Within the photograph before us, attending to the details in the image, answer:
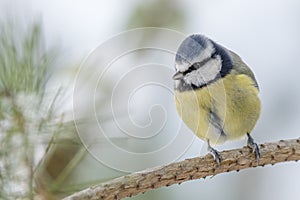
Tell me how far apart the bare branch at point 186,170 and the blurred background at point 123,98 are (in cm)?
3

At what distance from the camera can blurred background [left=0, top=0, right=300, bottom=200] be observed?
50cm

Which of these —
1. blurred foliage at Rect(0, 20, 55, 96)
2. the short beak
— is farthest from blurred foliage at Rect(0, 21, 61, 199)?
the short beak

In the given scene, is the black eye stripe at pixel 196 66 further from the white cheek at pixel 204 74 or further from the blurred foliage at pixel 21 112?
the blurred foliage at pixel 21 112

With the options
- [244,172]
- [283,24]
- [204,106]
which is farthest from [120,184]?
[283,24]

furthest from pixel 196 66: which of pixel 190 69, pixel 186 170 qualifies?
pixel 186 170

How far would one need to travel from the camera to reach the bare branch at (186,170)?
0.44 meters

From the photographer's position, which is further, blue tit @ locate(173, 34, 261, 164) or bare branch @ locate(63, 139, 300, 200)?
blue tit @ locate(173, 34, 261, 164)

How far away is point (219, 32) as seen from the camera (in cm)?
79

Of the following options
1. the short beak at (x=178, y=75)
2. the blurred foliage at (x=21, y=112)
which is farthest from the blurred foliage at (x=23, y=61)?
the short beak at (x=178, y=75)

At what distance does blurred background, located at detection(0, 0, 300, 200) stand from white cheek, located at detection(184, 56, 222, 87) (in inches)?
0.8

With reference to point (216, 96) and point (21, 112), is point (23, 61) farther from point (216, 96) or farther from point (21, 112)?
point (216, 96)

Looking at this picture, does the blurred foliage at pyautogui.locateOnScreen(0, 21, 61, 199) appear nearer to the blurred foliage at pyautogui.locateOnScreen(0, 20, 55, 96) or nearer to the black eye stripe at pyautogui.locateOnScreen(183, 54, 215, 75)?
the blurred foliage at pyautogui.locateOnScreen(0, 20, 55, 96)

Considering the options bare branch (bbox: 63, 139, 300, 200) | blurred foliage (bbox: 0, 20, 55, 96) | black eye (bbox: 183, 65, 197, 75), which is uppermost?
black eye (bbox: 183, 65, 197, 75)

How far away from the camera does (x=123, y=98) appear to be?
0.60 meters
